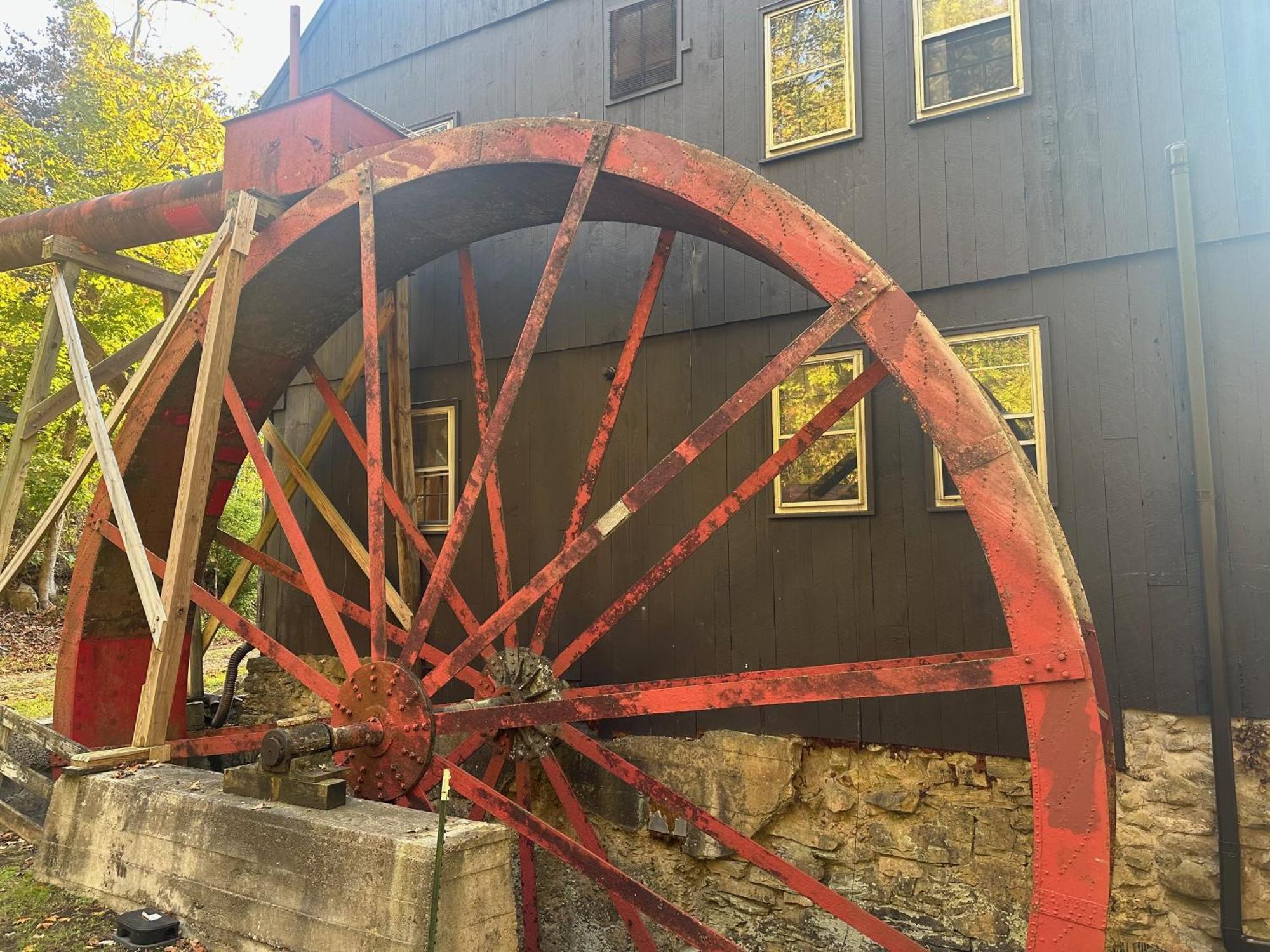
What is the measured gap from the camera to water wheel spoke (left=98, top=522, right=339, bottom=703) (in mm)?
5680

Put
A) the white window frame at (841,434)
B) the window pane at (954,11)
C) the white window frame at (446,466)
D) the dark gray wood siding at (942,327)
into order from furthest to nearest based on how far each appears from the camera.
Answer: the white window frame at (446,466), the white window frame at (841,434), the window pane at (954,11), the dark gray wood siding at (942,327)

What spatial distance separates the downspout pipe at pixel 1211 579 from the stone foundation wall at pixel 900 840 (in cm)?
8

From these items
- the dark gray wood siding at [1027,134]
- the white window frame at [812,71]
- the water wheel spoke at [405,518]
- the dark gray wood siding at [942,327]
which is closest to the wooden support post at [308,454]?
the water wheel spoke at [405,518]

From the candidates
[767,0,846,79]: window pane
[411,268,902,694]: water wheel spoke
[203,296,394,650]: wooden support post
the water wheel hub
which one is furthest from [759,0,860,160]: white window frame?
the water wheel hub

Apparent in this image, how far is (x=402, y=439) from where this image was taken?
24.6 ft

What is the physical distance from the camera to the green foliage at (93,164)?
13.2 metres

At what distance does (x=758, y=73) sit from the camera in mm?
A: 6512

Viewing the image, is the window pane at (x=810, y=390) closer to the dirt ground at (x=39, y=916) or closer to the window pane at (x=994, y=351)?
the window pane at (x=994, y=351)

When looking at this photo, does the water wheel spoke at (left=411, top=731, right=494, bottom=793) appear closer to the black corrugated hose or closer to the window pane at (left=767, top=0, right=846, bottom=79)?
the black corrugated hose

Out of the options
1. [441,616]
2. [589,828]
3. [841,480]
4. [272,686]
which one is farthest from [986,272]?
[272,686]

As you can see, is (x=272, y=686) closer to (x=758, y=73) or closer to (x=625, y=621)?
(x=625, y=621)

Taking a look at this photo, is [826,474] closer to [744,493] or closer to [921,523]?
[921,523]

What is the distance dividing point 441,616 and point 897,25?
5775 mm

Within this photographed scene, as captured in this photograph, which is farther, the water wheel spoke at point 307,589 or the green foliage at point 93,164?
the green foliage at point 93,164
